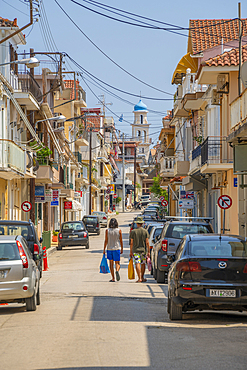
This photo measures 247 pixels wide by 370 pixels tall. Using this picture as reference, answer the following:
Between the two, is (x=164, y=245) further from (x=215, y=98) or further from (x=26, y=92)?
(x=26, y=92)

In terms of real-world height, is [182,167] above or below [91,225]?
above

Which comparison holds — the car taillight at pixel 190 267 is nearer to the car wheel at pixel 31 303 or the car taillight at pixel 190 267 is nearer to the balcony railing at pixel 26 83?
the car wheel at pixel 31 303

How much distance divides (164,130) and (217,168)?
111 feet

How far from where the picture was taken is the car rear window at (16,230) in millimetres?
16500

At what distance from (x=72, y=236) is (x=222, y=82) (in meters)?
14.7

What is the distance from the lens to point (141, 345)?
7.86 m

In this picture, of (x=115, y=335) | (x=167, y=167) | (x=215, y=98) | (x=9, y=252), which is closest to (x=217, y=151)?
(x=215, y=98)

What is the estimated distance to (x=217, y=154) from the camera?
26156mm

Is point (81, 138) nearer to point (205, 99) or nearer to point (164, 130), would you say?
point (164, 130)

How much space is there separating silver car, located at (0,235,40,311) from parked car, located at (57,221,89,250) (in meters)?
24.3

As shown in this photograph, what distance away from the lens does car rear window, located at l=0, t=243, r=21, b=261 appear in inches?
436

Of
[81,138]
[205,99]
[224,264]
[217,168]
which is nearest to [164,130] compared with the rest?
[81,138]

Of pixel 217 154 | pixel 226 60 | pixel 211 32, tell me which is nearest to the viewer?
pixel 226 60

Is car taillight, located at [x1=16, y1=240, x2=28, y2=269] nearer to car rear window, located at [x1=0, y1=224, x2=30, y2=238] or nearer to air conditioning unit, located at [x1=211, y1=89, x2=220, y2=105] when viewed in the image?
car rear window, located at [x1=0, y1=224, x2=30, y2=238]
